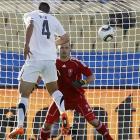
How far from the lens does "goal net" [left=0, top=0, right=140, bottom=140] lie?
845cm

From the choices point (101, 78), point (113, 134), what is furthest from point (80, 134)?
point (101, 78)

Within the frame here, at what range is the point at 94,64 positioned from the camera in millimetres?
8953

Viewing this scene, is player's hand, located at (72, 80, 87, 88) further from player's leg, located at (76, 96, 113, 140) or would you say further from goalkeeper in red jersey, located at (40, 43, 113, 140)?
player's leg, located at (76, 96, 113, 140)

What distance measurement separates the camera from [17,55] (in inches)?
353

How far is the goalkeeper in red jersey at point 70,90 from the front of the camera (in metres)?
6.91

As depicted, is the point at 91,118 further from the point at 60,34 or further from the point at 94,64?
the point at 94,64

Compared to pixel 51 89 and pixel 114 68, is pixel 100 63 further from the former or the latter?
pixel 51 89

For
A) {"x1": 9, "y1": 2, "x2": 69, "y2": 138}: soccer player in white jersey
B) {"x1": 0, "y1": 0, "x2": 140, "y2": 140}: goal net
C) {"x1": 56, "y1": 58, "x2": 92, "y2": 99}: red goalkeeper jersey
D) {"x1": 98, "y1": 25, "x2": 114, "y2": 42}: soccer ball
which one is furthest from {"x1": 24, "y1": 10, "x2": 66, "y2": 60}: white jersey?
{"x1": 0, "y1": 0, "x2": 140, "y2": 140}: goal net

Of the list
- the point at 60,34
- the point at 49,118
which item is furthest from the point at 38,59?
the point at 49,118

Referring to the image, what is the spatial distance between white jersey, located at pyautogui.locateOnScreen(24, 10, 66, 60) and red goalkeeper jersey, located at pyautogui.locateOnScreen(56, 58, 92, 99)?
0.87m

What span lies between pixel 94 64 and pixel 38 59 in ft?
9.94

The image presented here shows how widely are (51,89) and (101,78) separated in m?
2.84

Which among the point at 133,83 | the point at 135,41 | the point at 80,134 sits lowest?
the point at 80,134

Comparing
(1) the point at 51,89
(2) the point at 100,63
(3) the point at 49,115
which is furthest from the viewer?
(2) the point at 100,63
